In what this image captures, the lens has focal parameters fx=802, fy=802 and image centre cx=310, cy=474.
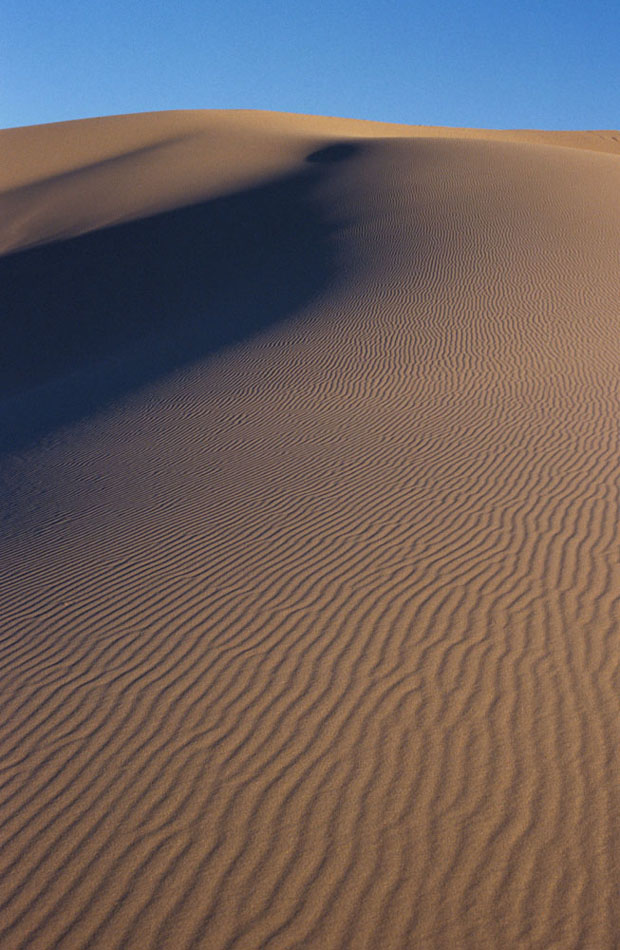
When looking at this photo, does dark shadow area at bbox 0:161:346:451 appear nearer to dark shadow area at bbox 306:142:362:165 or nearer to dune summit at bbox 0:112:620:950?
dune summit at bbox 0:112:620:950

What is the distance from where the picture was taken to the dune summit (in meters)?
3.91

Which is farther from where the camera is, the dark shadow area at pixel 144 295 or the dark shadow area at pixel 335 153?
the dark shadow area at pixel 335 153

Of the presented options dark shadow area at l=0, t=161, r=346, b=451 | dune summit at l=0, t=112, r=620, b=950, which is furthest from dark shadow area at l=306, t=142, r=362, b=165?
dune summit at l=0, t=112, r=620, b=950

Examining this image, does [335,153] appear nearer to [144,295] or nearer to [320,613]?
[144,295]

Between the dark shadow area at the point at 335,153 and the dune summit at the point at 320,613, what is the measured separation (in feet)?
39.6

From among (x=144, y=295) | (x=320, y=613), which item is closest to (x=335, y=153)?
(x=144, y=295)

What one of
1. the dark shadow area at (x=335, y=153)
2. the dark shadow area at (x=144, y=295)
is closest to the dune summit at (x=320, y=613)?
the dark shadow area at (x=144, y=295)

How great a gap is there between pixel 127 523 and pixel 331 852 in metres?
5.61

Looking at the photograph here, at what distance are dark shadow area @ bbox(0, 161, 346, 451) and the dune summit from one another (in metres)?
0.14

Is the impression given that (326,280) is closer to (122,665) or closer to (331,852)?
(122,665)

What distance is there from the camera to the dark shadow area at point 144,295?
1584 centimetres

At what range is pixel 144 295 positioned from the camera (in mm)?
20047

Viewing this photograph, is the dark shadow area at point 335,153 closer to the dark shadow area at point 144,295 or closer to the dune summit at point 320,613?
the dark shadow area at point 144,295

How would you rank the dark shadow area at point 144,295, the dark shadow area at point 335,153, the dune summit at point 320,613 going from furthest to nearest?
the dark shadow area at point 335,153, the dark shadow area at point 144,295, the dune summit at point 320,613
